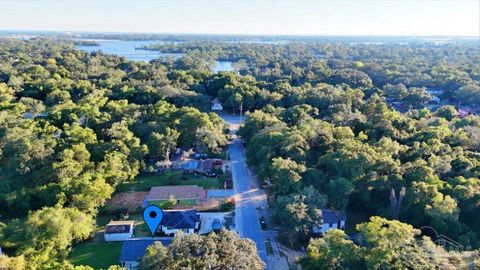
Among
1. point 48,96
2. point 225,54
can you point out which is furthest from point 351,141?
point 225,54

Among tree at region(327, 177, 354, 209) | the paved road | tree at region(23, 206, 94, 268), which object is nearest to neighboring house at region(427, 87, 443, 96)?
the paved road

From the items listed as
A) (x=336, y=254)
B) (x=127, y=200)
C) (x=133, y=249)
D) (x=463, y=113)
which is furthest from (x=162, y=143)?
(x=463, y=113)

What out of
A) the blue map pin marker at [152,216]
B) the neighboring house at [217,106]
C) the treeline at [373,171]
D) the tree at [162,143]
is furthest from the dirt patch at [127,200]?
the neighboring house at [217,106]

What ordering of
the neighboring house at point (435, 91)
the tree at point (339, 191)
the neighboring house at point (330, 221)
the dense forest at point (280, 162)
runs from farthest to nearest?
the neighboring house at point (435, 91)
the tree at point (339, 191)
the neighboring house at point (330, 221)
the dense forest at point (280, 162)

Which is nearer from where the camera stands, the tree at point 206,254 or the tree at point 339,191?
the tree at point 206,254

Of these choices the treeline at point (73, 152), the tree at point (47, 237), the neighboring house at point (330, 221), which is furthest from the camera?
the neighboring house at point (330, 221)

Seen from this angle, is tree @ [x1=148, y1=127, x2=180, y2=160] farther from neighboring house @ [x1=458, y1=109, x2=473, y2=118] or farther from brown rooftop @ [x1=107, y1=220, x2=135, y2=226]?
neighboring house @ [x1=458, y1=109, x2=473, y2=118]

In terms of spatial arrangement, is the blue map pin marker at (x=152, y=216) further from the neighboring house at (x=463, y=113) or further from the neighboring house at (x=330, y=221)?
the neighboring house at (x=463, y=113)

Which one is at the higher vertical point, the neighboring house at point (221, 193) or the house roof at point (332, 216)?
the house roof at point (332, 216)
